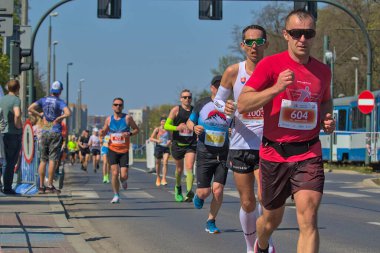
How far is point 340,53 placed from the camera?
58156 millimetres

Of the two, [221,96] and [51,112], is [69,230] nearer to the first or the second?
[221,96]

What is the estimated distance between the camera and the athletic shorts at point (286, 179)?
625cm

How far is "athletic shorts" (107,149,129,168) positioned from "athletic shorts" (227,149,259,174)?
6.96 metres

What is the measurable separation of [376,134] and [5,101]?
2229 cm

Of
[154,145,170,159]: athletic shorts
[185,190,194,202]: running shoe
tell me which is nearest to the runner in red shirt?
[185,190,194,202]: running shoe

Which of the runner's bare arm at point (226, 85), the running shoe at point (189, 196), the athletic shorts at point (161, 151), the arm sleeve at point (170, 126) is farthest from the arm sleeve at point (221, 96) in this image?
the athletic shorts at point (161, 151)

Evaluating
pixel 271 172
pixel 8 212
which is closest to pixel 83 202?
pixel 8 212

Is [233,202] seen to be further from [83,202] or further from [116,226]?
[116,226]

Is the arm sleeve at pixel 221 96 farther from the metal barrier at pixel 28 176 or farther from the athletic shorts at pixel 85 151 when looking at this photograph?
the athletic shorts at pixel 85 151

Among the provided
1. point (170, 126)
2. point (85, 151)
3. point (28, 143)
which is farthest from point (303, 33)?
point (85, 151)

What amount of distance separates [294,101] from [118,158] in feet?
29.5

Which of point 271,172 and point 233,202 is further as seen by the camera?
point 233,202

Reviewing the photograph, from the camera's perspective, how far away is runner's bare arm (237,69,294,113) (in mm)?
5980

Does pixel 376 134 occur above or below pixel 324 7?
below
